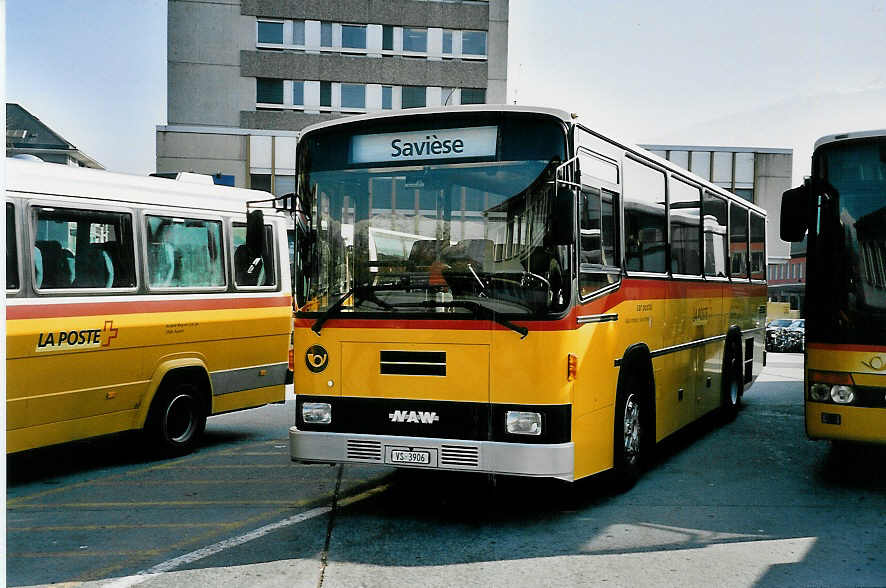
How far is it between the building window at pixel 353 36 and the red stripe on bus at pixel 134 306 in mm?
45750

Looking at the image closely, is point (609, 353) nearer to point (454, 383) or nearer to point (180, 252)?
point (454, 383)

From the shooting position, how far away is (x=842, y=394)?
8742 millimetres

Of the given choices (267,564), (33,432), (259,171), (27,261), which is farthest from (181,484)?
(259,171)

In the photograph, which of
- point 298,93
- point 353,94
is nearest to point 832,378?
point 353,94

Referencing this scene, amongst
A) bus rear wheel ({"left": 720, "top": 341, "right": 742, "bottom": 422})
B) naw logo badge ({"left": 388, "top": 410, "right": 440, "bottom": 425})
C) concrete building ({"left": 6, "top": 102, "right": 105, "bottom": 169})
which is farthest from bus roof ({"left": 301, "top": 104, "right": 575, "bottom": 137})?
concrete building ({"left": 6, "top": 102, "right": 105, "bottom": 169})

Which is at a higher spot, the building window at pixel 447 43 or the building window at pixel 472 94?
the building window at pixel 447 43

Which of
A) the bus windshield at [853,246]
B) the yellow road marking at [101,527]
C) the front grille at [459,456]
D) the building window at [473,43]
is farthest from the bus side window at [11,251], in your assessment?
the building window at [473,43]

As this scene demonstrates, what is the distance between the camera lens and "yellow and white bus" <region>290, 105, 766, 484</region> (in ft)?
24.1

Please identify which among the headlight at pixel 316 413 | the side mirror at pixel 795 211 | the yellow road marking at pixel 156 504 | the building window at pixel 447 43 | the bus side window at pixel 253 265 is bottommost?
the yellow road marking at pixel 156 504

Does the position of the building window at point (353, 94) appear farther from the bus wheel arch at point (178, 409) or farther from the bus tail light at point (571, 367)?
the bus tail light at point (571, 367)

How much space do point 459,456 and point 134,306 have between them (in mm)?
4416

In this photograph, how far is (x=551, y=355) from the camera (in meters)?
7.34

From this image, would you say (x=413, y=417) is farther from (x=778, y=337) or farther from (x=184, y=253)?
(x=778, y=337)

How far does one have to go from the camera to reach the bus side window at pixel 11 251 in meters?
9.03
